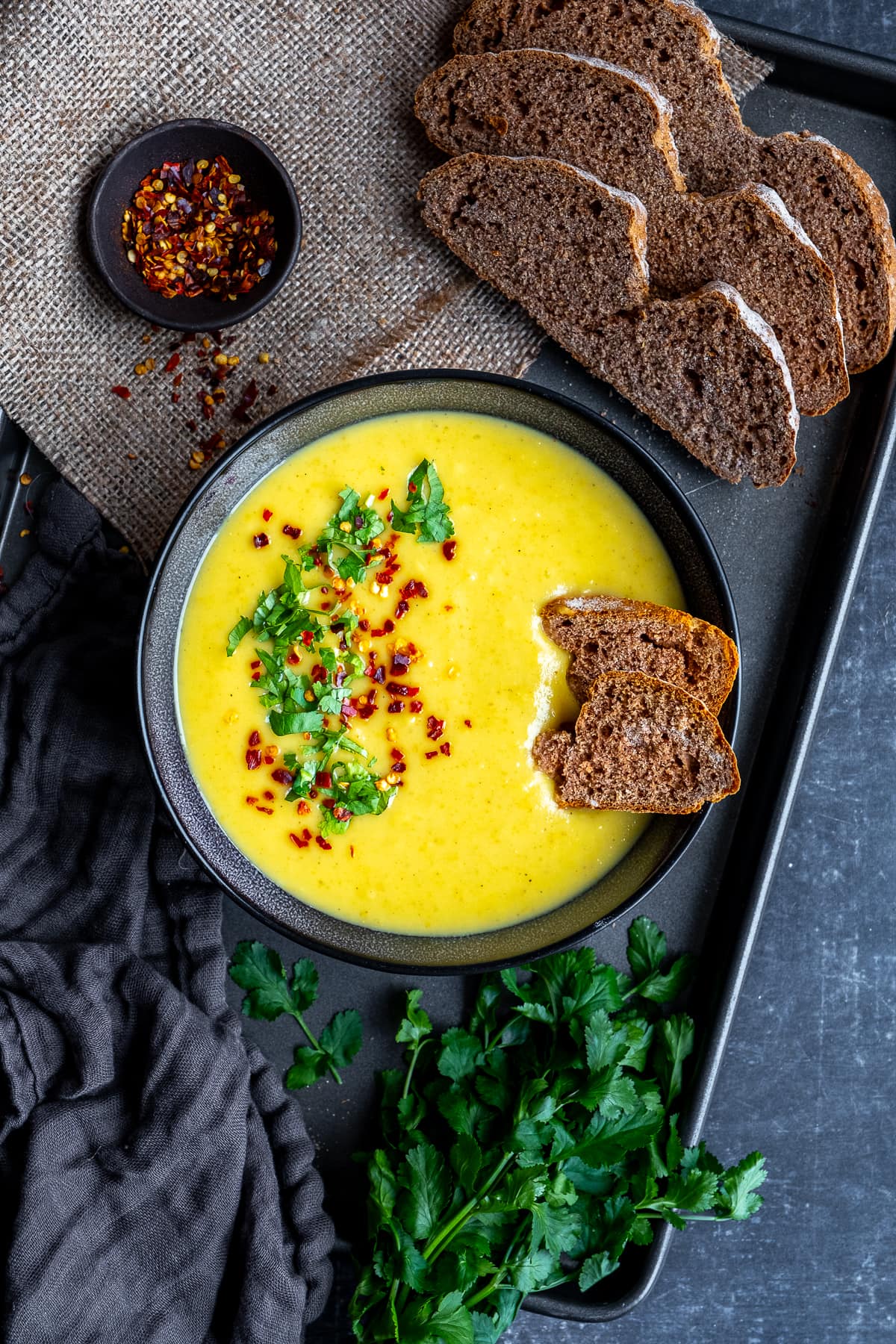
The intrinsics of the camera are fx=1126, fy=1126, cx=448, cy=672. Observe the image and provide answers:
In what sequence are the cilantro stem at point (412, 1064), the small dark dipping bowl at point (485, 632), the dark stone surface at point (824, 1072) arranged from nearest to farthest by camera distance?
the small dark dipping bowl at point (485, 632)
the cilantro stem at point (412, 1064)
the dark stone surface at point (824, 1072)

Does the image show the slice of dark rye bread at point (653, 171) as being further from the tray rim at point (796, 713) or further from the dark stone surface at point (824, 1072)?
the dark stone surface at point (824, 1072)

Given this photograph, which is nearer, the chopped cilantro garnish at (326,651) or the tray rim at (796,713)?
the chopped cilantro garnish at (326,651)

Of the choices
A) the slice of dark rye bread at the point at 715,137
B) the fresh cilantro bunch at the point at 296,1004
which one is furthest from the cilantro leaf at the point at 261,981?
the slice of dark rye bread at the point at 715,137

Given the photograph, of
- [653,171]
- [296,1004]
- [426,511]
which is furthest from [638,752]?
[653,171]

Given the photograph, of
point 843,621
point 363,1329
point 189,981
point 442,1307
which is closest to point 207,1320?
point 363,1329

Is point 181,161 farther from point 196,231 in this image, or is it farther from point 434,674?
point 434,674

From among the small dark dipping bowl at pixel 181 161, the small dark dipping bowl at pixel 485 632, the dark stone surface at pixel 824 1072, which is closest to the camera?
the small dark dipping bowl at pixel 485 632

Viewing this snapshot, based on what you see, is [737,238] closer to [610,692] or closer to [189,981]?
[610,692]
